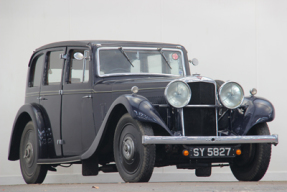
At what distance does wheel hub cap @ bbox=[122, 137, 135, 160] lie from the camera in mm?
4626

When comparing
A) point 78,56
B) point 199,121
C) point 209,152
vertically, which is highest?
point 78,56

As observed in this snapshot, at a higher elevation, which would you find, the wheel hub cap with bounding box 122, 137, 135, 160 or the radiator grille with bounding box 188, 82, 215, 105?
the radiator grille with bounding box 188, 82, 215, 105

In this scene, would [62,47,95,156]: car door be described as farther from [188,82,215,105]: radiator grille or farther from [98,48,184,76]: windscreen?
[188,82,215,105]: radiator grille

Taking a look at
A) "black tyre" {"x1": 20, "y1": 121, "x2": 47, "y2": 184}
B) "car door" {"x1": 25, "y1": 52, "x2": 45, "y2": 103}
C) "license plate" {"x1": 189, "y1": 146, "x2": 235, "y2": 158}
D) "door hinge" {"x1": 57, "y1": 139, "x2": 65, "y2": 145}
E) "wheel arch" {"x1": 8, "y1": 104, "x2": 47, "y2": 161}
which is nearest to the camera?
"license plate" {"x1": 189, "y1": 146, "x2": 235, "y2": 158}

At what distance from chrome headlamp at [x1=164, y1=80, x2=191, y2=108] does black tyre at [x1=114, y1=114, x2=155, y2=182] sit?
375 mm

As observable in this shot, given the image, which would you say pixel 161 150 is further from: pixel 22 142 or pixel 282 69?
pixel 282 69

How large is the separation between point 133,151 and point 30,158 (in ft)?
7.94

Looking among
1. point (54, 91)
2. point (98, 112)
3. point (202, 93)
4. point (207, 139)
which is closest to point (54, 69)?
point (54, 91)

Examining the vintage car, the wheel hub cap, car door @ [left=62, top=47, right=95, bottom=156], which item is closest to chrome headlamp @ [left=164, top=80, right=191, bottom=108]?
the vintage car

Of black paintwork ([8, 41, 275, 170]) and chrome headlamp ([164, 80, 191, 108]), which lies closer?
chrome headlamp ([164, 80, 191, 108])

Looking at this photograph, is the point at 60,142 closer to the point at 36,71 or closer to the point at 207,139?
the point at 36,71

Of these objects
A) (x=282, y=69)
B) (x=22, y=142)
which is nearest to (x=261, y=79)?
(x=282, y=69)

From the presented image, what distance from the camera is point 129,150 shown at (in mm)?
4648

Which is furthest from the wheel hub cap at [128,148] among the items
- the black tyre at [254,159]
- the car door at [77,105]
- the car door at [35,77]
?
the car door at [35,77]
